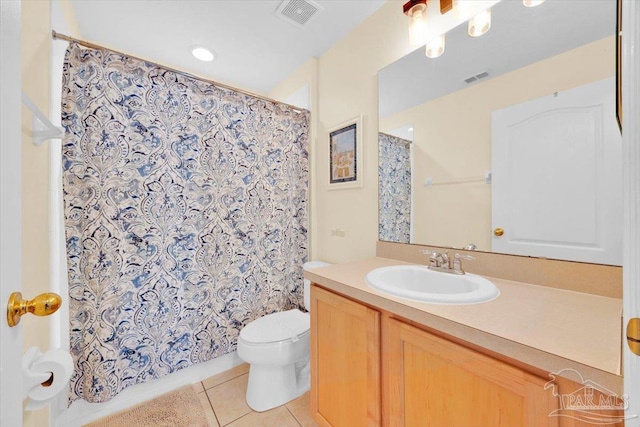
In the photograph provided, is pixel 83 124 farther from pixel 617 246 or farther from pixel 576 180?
pixel 617 246

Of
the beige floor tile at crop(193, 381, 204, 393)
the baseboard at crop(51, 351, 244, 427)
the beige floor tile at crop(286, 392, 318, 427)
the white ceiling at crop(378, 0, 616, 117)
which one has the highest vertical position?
the white ceiling at crop(378, 0, 616, 117)

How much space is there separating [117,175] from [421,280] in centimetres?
171

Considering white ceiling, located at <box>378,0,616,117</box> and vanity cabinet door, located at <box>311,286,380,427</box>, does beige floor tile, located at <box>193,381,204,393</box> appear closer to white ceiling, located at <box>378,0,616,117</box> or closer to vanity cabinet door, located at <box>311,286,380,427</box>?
vanity cabinet door, located at <box>311,286,380,427</box>

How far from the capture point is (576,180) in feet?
3.07

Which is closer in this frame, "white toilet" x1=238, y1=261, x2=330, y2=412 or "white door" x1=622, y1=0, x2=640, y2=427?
"white door" x1=622, y1=0, x2=640, y2=427

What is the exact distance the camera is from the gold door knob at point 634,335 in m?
0.34

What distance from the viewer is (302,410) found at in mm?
1479

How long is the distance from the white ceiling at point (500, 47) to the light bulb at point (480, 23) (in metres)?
0.02

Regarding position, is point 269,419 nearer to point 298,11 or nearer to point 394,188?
point 394,188

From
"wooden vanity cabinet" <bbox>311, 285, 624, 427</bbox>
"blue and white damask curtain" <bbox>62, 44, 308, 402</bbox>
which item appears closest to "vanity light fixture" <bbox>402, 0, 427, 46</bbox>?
"blue and white damask curtain" <bbox>62, 44, 308, 402</bbox>

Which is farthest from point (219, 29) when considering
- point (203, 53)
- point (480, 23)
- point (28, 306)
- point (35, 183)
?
point (28, 306)

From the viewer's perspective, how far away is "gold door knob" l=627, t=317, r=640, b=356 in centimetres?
34

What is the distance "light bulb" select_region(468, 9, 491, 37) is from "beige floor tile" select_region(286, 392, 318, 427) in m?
2.17

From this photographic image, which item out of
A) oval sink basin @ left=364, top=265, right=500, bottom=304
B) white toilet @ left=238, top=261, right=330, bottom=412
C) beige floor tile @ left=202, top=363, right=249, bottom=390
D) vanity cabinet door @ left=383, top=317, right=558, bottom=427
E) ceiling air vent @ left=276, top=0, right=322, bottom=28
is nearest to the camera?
vanity cabinet door @ left=383, top=317, right=558, bottom=427
